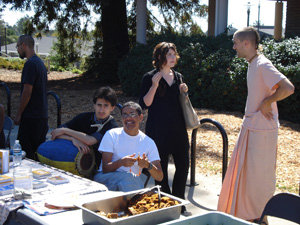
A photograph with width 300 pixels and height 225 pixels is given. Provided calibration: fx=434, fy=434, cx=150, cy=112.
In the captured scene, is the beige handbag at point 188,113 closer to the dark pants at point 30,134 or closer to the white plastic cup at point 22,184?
the white plastic cup at point 22,184

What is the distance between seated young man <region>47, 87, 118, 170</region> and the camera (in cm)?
433

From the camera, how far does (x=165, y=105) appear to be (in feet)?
14.7

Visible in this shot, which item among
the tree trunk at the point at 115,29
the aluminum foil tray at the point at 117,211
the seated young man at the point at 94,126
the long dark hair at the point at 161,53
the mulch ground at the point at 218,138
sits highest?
the tree trunk at the point at 115,29

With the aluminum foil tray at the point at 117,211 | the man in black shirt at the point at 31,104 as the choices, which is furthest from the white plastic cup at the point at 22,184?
the man in black shirt at the point at 31,104

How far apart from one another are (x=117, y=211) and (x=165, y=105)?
1.88m

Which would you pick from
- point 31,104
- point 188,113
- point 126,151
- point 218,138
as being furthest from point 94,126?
point 218,138

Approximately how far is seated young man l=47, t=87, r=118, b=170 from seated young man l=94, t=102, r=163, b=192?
1.31ft

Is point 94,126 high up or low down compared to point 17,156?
up

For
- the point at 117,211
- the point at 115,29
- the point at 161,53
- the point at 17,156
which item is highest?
the point at 115,29

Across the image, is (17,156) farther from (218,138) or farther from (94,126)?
(218,138)

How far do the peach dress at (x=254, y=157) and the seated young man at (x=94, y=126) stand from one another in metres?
1.32

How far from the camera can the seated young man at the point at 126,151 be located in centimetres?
383

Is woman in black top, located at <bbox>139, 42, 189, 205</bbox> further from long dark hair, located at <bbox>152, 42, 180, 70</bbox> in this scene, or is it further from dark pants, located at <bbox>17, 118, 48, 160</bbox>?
dark pants, located at <bbox>17, 118, 48, 160</bbox>

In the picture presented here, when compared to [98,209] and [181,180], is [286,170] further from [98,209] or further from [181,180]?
[98,209]
